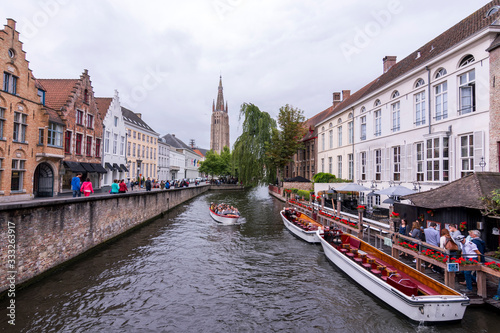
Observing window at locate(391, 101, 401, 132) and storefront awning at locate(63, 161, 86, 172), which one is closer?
window at locate(391, 101, 401, 132)

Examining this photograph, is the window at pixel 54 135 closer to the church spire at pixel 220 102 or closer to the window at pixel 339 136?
the window at pixel 339 136

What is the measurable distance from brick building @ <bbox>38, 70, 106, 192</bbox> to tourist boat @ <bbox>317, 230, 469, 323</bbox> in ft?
67.2

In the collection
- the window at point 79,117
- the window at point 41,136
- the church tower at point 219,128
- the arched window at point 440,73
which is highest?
the church tower at point 219,128

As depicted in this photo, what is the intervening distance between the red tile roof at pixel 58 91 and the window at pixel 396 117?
24195mm

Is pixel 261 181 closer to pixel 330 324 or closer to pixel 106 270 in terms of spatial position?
pixel 106 270

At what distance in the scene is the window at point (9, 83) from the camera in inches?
597

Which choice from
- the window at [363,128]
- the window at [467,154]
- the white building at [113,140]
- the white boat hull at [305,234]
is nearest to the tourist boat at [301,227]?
the white boat hull at [305,234]

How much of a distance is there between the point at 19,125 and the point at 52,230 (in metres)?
10.8

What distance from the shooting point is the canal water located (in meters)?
6.47

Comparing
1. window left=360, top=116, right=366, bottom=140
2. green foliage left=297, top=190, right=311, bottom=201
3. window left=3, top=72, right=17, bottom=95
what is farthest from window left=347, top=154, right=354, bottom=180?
window left=3, top=72, right=17, bottom=95

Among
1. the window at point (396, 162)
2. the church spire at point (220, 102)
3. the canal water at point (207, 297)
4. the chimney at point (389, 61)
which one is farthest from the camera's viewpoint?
the church spire at point (220, 102)

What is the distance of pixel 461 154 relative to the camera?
12.9 meters

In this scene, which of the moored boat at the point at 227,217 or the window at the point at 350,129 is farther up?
the window at the point at 350,129

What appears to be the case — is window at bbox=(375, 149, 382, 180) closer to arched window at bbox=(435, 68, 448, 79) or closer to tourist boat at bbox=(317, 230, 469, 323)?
arched window at bbox=(435, 68, 448, 79)
